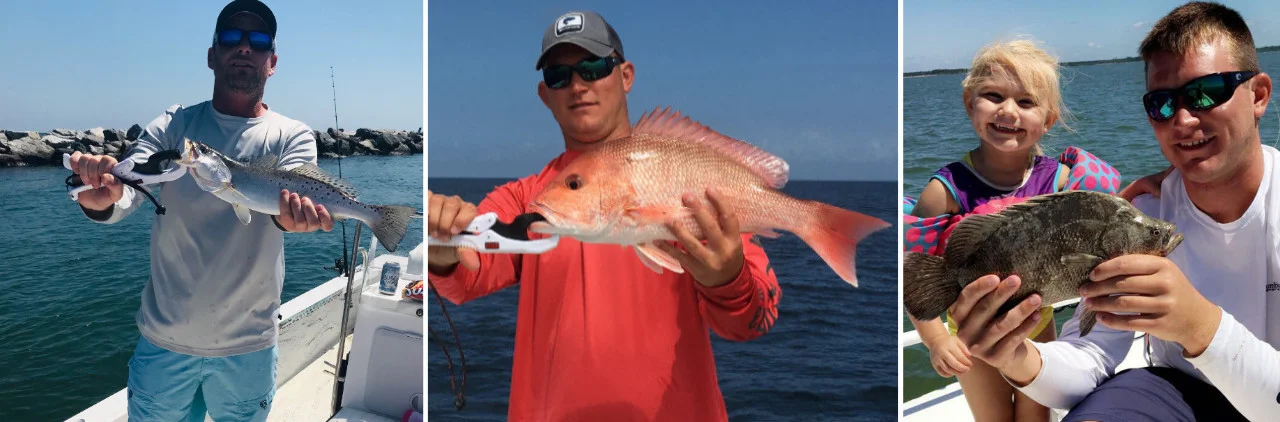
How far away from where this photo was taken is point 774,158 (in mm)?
1066

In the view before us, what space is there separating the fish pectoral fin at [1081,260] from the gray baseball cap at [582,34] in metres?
0.85

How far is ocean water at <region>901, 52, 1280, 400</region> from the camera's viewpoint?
4.46m

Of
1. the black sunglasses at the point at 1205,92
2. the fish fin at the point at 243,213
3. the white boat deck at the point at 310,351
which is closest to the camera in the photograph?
the black sunglasses at the point at 1205,92

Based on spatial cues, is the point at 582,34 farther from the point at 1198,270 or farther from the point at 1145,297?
the point at 1198,270

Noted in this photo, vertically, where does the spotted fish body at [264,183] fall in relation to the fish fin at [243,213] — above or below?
above

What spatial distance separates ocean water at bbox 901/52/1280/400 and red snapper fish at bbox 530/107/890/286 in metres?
1.28

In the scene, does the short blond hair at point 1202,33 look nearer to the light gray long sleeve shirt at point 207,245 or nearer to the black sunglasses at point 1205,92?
the black sunglasses at point 1205,92

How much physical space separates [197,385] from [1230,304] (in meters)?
2.77

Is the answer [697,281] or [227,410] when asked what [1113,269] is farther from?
[227,410]

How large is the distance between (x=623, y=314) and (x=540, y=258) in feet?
0.59

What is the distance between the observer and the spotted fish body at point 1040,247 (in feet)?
3.96

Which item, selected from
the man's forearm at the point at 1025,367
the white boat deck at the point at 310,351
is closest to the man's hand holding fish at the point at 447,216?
the man's forearm at the point at 1025,367

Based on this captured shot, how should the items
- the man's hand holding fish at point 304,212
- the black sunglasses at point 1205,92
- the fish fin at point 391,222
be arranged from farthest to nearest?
the man's hand holding fish at point 304,212, the fish fin at point 391,222, the black sunglasses at point 1205,92

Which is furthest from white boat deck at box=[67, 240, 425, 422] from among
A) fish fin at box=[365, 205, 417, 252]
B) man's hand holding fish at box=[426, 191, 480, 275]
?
man's hand holding fish at box=[426, 191, 480, 275]
